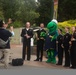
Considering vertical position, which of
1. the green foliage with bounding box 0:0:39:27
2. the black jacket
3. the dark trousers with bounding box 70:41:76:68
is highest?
the green foliage with bounding box 0:0:39:27

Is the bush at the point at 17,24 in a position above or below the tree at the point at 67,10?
below

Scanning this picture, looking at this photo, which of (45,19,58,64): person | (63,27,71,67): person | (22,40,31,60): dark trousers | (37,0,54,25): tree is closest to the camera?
(63,27,71,67): person

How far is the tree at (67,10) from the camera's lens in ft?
124

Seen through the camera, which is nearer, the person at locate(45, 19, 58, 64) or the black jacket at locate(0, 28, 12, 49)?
the black jacket at locate(0, 28, 12, 49)

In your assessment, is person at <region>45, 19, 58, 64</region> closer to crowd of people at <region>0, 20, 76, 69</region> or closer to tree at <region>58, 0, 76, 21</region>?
crowd of people at <region>0, 20, 76, 69</region>

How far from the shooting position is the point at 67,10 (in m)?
38.6

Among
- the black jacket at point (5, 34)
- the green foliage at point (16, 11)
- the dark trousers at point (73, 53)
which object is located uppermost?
the green foliage at point (16, 11)

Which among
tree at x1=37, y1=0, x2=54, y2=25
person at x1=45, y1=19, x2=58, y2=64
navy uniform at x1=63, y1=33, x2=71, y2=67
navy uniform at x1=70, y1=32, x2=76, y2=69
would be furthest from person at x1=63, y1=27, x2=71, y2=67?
tree at x1=37, y1=0, x2=54, y2=25

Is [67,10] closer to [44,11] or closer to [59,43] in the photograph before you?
[44,11]

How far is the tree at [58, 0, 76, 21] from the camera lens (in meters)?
37.9

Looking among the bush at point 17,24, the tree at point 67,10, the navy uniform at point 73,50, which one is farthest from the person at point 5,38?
the tree at point 67,10

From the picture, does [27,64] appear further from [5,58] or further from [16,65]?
[5,58]

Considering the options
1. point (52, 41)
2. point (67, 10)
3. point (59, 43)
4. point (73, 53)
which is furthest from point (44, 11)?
point (73, 53)

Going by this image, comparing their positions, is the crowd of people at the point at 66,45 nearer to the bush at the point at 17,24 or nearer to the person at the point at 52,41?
the person at the point at 52,41
